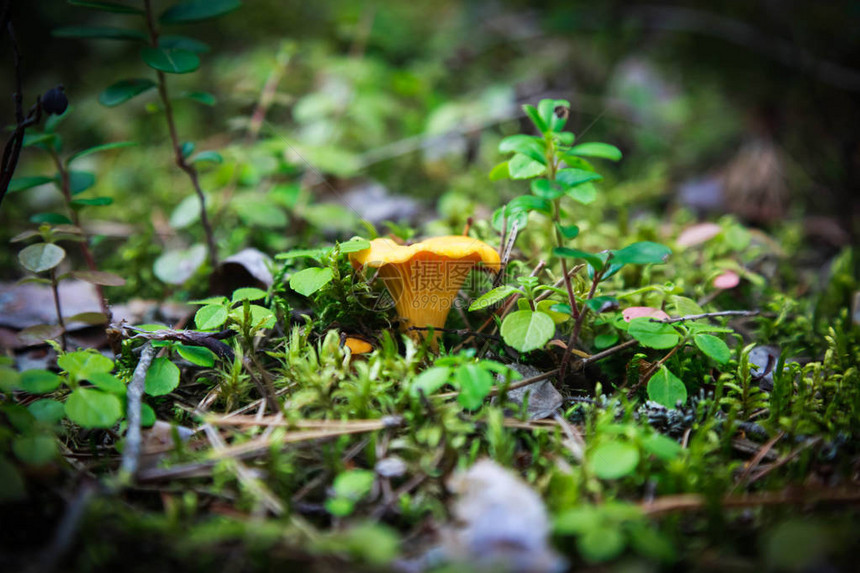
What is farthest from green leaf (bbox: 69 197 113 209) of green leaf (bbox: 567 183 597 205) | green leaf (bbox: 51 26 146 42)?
green leaf (bbox: 567 183 597 205)

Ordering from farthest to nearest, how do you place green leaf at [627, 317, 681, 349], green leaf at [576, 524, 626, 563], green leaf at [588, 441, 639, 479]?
green leaf at [627, 317, 681, 349] < green leaf at [588, 441, 639, 479] < green leaf at [576, 524, 626, 563]

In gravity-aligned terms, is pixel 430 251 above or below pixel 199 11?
below

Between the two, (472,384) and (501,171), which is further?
(501,171)

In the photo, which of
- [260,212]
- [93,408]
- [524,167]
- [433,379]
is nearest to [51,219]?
[260,212]

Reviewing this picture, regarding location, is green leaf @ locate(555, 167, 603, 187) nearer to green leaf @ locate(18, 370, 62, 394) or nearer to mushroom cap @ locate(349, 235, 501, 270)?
mushroom cap @ locate(349, 235, 501, 270)

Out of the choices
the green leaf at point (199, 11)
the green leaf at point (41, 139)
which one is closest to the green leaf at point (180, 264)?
the green leaf at point (41, 139)

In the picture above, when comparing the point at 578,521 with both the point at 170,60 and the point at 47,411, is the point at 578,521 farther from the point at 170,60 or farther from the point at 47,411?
the point at 170,60
